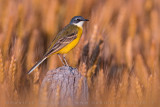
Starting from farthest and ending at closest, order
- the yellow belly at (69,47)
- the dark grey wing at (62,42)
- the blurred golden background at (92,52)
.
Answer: the yellow belly at (69,47)
the dark grey wing at (62,42)
the blurred golden background at (92,52)

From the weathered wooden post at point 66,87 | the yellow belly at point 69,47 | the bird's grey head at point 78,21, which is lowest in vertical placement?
the weathered wooden post at point 66,87

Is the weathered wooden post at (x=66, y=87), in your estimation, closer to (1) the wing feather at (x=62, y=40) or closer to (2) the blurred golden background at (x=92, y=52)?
(2) the blurred golden background at (x=92, y=52)

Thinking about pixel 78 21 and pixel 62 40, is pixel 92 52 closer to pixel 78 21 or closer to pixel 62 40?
pixel 62 40

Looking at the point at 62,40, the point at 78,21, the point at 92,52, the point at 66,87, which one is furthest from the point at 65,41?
the point at 66,87

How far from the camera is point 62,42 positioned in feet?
16.5

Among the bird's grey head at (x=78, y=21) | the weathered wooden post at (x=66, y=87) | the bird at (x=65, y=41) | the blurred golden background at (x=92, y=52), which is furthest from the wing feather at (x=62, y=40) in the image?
the weathered wooden post at (x=66, y=87)

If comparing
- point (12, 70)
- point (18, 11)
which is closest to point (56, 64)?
point (12, 70)

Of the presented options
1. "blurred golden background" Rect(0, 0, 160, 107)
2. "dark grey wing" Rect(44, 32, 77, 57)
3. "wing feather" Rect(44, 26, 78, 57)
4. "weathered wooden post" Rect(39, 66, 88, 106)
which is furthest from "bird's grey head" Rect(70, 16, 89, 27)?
"weathered wooden post" Rect(39, 66, 88, 106)

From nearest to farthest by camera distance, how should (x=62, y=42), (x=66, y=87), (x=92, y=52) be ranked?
(x=66, y=87)
(x=62, y=42)
(x=92, y=52)

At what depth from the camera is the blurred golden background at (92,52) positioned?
392 cm

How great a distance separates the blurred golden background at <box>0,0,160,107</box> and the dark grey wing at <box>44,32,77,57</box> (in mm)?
160

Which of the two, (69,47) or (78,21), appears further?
(78,21)

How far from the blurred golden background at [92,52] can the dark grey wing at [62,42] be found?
16 cm

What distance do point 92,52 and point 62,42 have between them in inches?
24.0
